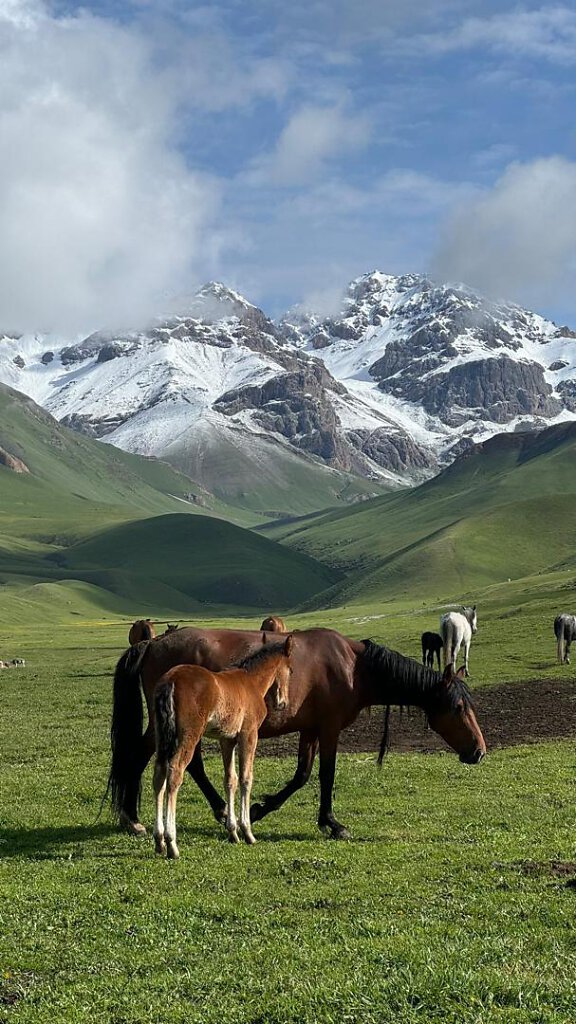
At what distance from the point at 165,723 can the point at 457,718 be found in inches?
266

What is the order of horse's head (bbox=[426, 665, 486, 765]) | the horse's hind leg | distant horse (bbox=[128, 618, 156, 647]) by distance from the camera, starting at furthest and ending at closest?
1. distant horse (bbox=[128, 618, 156, 647])
2. horse's head (bbox=[426, 665, 486, 765])
3. the horse's hind leg

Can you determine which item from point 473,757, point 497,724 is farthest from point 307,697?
point 497,724

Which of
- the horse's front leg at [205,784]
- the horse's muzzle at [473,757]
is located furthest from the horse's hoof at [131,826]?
the horse's muzzle at [473,757]

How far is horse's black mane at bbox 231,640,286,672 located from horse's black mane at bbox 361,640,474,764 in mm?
2098

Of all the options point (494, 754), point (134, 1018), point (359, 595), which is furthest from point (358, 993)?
point (359, 595)

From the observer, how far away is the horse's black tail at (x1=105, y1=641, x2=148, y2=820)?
1703 cm

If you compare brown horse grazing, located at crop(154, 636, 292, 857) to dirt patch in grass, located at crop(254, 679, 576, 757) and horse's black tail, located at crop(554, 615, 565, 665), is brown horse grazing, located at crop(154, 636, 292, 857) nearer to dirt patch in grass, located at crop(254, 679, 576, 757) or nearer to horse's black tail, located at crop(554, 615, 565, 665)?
dirt patch in grass, located at crop(254, 679, 576, 757)

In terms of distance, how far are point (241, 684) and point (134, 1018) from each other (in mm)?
7477

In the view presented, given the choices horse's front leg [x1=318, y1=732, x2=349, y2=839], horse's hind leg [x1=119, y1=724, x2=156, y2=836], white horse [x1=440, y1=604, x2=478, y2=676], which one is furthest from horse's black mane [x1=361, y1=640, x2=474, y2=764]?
white horse [x1=440, y1=604, x2=478, y2=676]

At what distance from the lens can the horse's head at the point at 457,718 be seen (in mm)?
18531

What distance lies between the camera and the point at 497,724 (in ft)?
102

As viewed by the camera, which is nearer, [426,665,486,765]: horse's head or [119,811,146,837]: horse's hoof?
[119,811,146,837]: horse's hoof

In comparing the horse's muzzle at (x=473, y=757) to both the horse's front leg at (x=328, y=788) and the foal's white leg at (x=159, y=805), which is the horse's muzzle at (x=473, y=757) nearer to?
the horse's front leg at (x=328, y=788)

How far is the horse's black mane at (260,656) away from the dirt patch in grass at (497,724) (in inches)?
347
